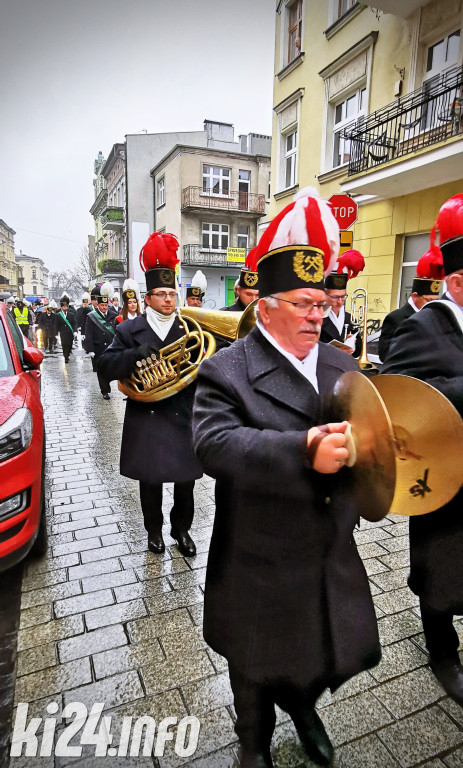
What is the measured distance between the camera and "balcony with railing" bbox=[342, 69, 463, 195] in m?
7.70

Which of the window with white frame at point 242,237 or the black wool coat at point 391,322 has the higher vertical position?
the window with white frame at point 242,237

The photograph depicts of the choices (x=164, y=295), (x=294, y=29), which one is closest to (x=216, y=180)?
(x=294, y=29)

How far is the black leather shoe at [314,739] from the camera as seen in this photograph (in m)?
1.81

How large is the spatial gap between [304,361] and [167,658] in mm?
1873

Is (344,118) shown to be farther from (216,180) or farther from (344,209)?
(216,180)

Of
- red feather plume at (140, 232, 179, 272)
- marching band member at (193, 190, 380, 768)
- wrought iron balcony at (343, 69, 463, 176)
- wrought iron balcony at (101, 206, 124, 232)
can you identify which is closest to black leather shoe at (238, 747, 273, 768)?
marching band member at (193, 190, 380, 768)

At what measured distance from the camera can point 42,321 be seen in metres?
21.1

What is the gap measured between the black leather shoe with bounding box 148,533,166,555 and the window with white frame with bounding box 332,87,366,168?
1112cm

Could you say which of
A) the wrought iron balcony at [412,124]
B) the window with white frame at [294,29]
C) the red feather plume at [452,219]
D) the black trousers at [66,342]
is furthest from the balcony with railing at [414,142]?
the black trousers at [66,342]

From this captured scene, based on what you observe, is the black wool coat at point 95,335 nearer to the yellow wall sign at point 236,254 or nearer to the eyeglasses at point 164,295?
the eyeglasses at point 164,295

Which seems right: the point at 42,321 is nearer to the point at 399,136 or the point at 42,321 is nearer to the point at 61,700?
the point at 399,136

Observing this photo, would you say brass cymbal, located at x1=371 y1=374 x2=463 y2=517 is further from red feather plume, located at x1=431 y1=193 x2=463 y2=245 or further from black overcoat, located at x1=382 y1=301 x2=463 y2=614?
red feather plume, located at x1=431 y1=193 x2=463 y2=245

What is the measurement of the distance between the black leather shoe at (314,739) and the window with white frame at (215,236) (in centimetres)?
2992

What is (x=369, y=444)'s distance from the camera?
44.2 inches
